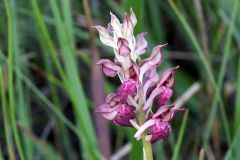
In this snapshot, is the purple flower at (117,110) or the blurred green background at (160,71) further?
the blurred green background at (160,71)

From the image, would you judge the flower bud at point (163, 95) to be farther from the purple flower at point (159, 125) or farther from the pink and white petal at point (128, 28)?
the pink and white petal at point (128, 28)

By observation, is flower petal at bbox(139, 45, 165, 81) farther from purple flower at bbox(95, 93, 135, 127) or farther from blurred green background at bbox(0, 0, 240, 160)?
blurred green background at bbox(0, 0, 240, 160)

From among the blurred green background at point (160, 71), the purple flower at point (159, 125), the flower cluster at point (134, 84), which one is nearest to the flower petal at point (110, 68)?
the flower cluster at point (134, 84)

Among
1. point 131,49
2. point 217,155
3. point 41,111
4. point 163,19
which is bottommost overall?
point 217,155

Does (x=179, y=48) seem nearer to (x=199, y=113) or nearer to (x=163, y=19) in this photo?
(x=163, y=19)

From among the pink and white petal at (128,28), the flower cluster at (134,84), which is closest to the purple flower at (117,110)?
the flower cluster at (134,84)

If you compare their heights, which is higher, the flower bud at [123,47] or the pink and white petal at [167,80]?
the flower bud at [123,47]

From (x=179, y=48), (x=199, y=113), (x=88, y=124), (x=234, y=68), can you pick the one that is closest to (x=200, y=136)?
(x=199, y=113)

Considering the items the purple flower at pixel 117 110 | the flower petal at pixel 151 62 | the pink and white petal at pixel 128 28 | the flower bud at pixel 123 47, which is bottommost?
the purple flower at pixel 117 110
